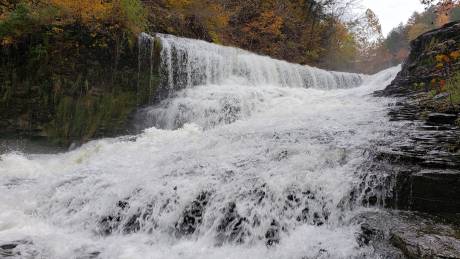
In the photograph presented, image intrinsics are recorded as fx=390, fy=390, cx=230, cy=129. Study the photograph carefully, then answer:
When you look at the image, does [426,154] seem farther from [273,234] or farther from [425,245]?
[273,234]

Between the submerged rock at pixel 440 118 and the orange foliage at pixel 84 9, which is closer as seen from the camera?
the submerged rock at pixel 440 118

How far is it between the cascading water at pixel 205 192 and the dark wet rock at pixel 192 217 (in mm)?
14

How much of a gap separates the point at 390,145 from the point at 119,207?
3.80m

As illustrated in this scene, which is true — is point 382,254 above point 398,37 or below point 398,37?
below

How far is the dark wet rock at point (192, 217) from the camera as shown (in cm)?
485

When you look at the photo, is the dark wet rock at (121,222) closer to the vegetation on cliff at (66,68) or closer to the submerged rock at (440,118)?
the submerged rock at (440,118)

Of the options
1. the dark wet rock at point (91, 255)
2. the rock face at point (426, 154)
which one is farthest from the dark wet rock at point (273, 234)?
the dark wet rock at point (91, 255)

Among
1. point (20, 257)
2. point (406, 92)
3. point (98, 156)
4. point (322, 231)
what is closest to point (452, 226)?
point (322, 231)

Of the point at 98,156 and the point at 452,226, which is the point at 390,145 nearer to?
the point at 452,226

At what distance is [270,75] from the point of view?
14.4 metres

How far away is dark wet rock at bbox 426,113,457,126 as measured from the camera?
19.3 ft

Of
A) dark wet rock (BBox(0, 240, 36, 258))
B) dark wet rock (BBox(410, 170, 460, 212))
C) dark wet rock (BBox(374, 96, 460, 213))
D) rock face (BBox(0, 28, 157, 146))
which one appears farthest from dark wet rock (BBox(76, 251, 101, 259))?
A: rock face (BBox(0, 28, 157, 146))

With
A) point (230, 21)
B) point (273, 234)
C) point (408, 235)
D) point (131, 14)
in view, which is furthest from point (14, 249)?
point (230, 21)

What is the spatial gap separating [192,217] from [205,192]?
0.39 m
